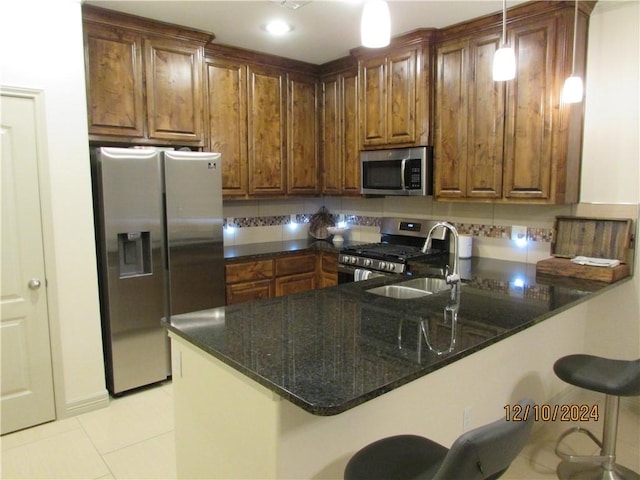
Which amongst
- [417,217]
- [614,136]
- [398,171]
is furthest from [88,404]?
[614,136]

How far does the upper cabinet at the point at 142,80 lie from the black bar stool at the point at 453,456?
2.73 metres

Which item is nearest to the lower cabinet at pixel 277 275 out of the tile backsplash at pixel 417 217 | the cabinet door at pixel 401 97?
the tile backsplash at pixel 417 217

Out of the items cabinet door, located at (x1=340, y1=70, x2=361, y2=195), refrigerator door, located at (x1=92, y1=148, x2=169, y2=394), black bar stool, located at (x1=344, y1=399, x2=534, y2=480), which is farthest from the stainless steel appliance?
black bar stool, located at (x1=344, y1=399, x2=534, y2=480)

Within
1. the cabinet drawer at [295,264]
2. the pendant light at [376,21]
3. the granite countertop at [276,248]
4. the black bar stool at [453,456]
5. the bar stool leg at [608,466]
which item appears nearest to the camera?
the black bar stool at [453,456]

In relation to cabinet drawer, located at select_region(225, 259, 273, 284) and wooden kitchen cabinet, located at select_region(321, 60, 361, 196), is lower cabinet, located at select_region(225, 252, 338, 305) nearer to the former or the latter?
cabinet drawer, located at select_region(225, 259, 273, 284)

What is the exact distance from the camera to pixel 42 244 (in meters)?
2.72

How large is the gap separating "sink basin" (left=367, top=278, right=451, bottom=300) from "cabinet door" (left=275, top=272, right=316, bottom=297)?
1326 mm

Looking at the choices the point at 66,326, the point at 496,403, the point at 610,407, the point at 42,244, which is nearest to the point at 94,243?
the point at 42,244

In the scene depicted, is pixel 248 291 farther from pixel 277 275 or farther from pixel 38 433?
pixel 38 433

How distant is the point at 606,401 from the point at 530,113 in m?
1.76

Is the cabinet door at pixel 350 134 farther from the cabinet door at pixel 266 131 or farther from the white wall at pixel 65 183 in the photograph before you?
the white wall at pixel 65 183

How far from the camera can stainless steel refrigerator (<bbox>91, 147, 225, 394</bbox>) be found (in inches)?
117

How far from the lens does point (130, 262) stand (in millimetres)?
3121

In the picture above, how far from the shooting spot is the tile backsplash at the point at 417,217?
3.15 meters
